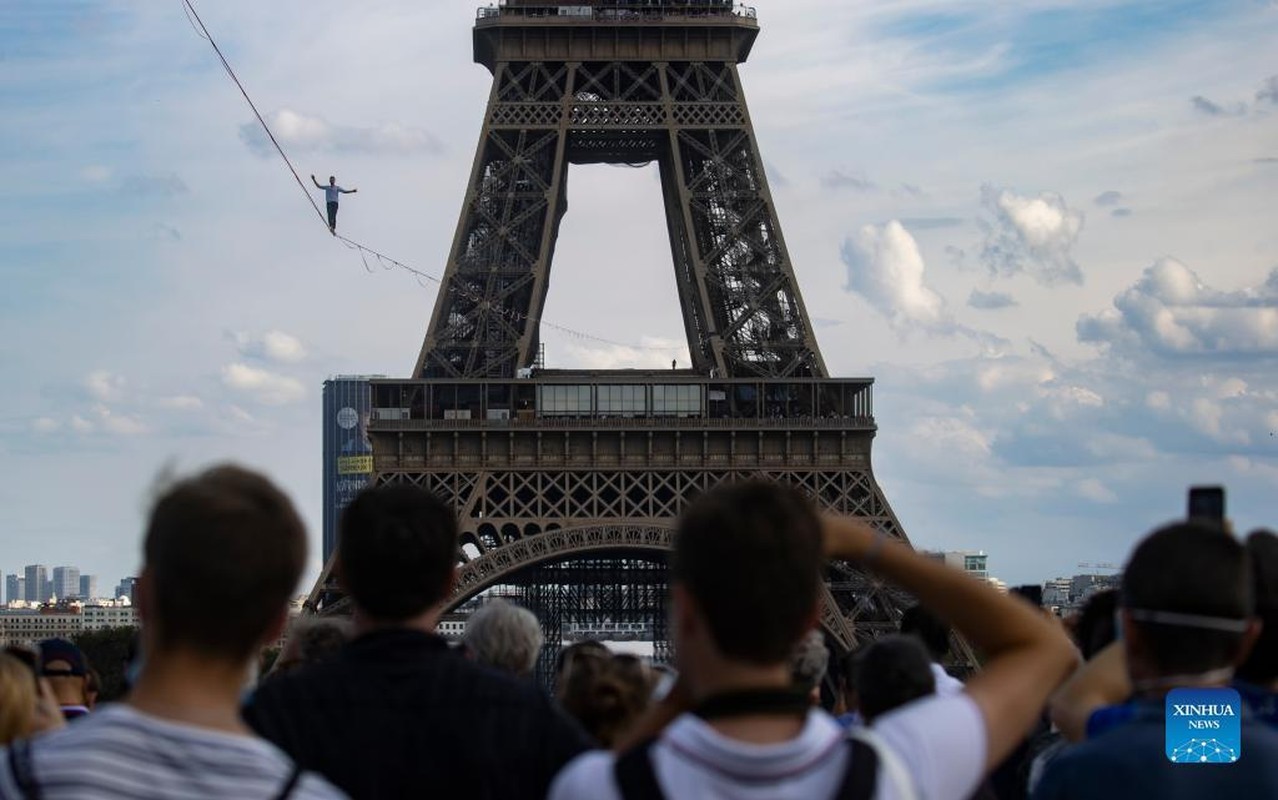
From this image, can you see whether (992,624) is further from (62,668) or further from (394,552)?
(62,668)

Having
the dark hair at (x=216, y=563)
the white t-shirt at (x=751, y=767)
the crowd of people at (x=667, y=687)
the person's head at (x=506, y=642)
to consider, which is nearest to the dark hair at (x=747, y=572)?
the crowd of people at (x=667, y=687)

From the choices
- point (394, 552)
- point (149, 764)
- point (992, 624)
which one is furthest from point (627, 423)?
point (149, 764)

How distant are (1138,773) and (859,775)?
1.15m

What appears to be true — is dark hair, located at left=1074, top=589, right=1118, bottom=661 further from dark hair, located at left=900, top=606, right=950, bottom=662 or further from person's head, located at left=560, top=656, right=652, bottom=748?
person's head, located at left=560, top=656, right=652, bottom=748

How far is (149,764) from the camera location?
472cm

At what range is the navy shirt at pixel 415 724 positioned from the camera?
20.2 feet

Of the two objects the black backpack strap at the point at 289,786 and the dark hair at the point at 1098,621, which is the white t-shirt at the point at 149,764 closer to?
the black backpack strap at the point at 289,786

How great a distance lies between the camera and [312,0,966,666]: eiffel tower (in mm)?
54156

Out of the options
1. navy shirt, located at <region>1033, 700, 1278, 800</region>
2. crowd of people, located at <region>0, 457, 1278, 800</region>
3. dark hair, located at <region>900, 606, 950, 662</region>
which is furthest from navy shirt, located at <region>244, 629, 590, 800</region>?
dark hair, located at <region>900, 606, 950, 662</region>

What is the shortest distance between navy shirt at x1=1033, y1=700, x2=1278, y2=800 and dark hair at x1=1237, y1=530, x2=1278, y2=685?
1.21 feet

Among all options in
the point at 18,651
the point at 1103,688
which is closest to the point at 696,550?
the point at 1103,688

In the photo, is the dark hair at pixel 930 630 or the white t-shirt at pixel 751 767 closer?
the white t-shirt at pixel 751 767

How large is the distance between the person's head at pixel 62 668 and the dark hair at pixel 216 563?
6.06 meters

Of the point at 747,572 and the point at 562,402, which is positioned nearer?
the point at 747,572
